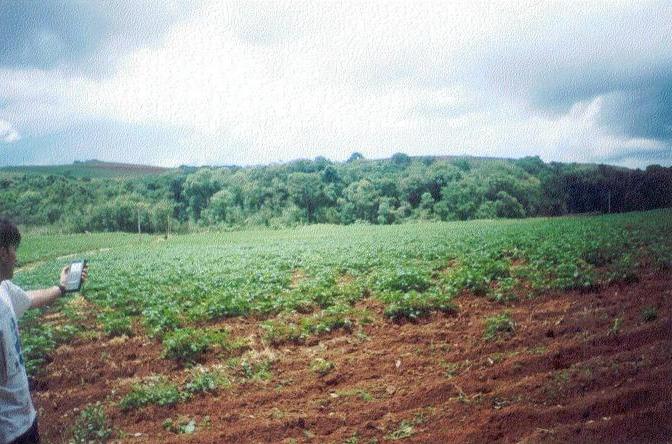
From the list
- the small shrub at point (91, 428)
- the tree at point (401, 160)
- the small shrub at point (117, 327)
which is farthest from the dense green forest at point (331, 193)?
the small shrub at point (91, 428)

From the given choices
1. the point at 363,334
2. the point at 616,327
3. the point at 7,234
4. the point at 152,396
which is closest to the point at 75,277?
the point at 7,234

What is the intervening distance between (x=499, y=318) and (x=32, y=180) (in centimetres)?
543

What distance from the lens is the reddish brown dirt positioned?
3510 mm

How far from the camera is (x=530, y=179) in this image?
5.56 m

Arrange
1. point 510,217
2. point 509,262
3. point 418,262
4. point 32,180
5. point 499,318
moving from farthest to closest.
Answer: point 418,262 < point 509,262 < point 510,217 < point 499,318 < point 32,180

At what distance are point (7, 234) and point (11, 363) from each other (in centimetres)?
73

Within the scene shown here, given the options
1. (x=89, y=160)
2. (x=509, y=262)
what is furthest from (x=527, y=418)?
(x=89, y=160)

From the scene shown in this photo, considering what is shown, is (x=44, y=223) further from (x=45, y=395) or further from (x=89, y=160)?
(x=45, y=395)

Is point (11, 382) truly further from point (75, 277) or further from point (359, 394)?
point (359, 394)

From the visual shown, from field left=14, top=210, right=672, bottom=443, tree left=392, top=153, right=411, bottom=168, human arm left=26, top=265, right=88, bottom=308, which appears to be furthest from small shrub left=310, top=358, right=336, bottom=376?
tree left=392, top=153, right=411, bottom=168

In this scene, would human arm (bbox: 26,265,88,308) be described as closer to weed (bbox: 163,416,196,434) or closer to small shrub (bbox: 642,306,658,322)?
weed (bbox: 163,416,196,434)

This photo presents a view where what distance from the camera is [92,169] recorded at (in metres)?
4.73

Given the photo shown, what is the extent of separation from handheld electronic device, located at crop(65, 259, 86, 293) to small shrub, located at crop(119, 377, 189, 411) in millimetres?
1360

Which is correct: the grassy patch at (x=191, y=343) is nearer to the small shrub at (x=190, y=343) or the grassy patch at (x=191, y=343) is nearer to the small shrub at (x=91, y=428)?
the small shrub at (x=190, y=343)
